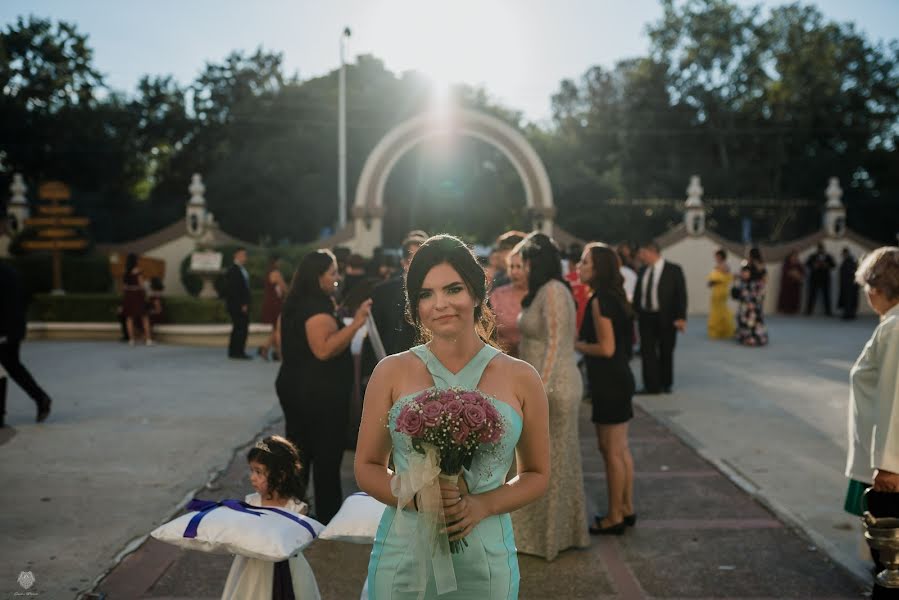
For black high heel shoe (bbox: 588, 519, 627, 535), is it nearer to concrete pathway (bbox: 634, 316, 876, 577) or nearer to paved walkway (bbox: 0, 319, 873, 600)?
paved walkway (bbox: 0, 319, 873, 600)

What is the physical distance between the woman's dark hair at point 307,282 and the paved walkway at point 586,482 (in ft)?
4.97

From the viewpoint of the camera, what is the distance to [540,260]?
536 centimetres

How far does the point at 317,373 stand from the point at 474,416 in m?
3.02

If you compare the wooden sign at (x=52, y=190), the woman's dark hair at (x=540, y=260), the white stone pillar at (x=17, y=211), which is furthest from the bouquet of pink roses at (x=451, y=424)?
the white stone pillar at (x=17, y=211)

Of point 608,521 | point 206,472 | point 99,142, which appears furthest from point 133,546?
point 99,142

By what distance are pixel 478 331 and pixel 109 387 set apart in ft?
31.4

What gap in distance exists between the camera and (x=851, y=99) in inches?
1671

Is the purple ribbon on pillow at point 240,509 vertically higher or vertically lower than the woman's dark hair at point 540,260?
lower

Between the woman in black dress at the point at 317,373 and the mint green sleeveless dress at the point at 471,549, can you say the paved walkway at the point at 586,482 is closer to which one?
the woman in black dress at the point at 317,373

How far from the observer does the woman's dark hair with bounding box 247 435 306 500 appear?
396cm

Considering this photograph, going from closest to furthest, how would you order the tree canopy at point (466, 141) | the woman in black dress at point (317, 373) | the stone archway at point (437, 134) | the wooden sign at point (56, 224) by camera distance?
1. the woman in black dress at point (317, 373)
2. the wooden sign at point (56, 224)
3. the stone archway at point (437, 134)
4. the tree canopy at point (466, 141)

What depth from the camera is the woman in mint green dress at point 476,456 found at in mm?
2578

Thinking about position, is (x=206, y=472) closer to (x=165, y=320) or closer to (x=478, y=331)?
(x=478, y=331)

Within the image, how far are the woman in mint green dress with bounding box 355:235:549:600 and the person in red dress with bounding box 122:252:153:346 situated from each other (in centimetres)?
1373
